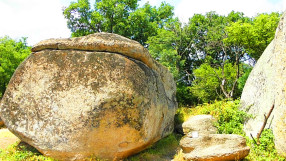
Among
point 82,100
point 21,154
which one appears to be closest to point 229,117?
point 82,100

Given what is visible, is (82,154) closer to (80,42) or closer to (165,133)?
(80,42)

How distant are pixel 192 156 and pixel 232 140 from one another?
1.36 metres

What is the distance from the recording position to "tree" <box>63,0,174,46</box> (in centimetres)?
2311

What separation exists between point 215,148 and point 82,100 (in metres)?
4.45

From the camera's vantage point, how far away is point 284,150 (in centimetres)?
738

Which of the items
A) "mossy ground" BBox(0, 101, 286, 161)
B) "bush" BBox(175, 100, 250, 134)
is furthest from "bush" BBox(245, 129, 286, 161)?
"bush" BBox(175, 100, 250, 134)

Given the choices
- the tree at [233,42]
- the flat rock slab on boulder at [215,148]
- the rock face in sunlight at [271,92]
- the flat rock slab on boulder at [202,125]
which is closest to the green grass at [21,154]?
the flat rock slab on boulder at [215,148]

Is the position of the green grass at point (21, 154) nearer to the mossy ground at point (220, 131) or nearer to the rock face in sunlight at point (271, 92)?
the mossy ground at point (220, 131)

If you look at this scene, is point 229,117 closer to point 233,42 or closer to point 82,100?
point 82,100

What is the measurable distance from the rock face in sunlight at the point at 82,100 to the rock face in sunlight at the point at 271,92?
160 inches

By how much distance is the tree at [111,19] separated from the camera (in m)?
23.1

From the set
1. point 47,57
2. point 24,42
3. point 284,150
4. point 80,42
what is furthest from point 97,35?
point 24,42

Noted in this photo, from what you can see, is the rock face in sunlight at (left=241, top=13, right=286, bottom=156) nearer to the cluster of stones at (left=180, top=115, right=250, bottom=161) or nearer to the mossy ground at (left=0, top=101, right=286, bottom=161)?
the mossy ground at (left=0, top=101, right=286, bottom=161)

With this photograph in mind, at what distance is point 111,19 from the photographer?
23688 mm
